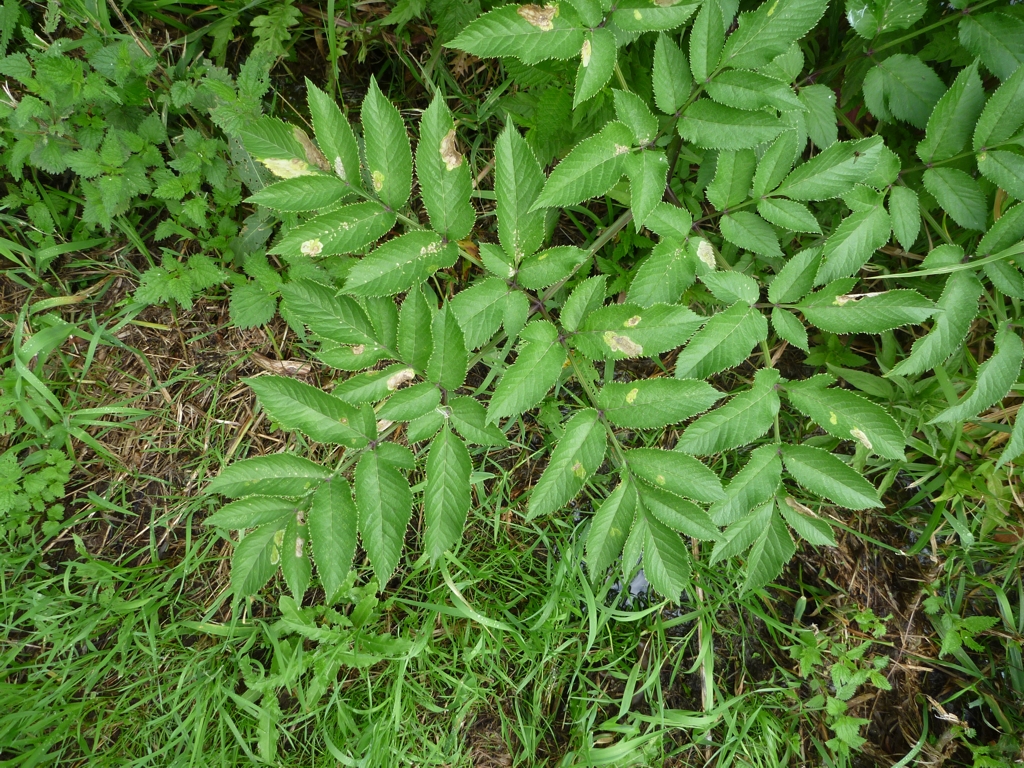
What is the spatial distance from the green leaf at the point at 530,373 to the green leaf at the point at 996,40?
136 centimetres

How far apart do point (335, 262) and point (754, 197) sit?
1.37 metres

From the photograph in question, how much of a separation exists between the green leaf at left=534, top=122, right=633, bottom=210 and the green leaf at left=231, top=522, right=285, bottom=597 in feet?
3.51

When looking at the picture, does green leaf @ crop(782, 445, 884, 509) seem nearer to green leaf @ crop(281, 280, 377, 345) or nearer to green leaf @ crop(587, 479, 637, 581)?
green leaf @ crop(587, 479, 637, 581)

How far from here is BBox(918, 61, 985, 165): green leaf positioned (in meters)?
1.54

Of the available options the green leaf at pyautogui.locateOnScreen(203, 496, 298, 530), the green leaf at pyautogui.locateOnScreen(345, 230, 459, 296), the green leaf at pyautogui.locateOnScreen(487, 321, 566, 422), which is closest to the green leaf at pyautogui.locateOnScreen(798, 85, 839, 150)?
the green leaf at pyautogui.locateOnScreen(487, 321, 566, 422)

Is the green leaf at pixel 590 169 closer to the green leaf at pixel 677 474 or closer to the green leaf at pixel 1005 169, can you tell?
the green leaf at pixel 677 474

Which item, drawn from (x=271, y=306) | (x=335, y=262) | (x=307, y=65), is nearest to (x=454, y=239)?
(x=335, y=262)

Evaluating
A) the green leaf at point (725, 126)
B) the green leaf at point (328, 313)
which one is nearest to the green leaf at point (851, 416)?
the green leaf at point (725, 126)

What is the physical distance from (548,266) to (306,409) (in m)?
0.69

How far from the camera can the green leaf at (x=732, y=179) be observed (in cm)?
159

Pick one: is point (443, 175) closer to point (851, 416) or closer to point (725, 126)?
point (725, 126)

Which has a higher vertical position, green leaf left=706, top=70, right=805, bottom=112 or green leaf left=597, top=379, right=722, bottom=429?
green leaf left=706, top=70, right=805, bottom=112

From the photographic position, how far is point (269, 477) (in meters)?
1.50

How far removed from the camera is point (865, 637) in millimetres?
2350
